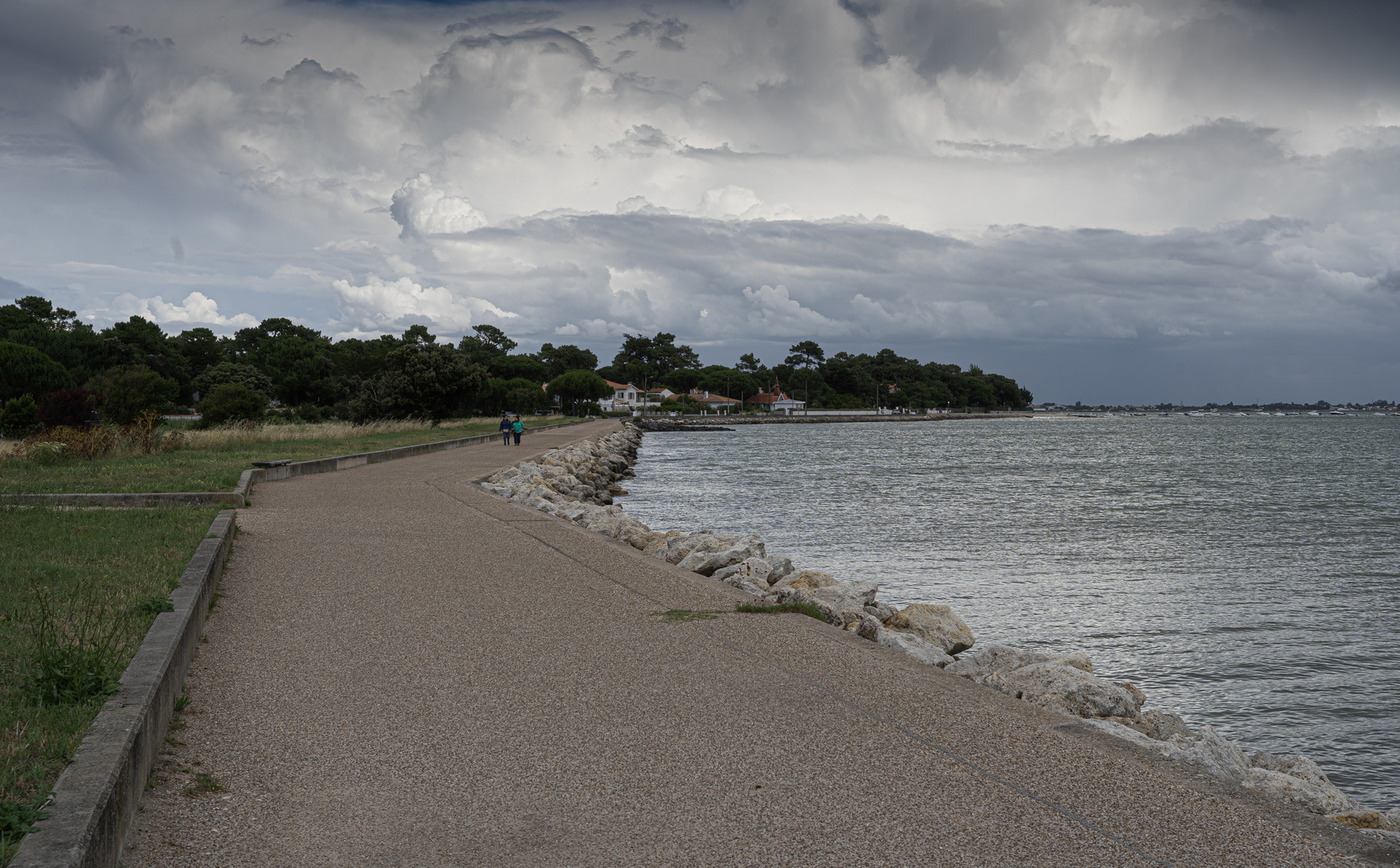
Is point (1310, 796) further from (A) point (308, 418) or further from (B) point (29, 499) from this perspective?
(A) point (308, 418)

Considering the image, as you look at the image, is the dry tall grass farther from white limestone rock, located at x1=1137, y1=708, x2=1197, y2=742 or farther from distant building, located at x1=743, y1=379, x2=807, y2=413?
distant building, located at x1=743, y1=379, x2=807, y2=413

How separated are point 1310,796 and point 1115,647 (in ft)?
23.3

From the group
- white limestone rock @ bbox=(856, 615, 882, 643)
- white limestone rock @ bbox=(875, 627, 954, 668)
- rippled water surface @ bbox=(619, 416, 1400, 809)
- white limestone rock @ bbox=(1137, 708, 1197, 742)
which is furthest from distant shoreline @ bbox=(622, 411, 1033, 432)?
white limestone rock @ bbox=(1137, 708, 1197, 742)

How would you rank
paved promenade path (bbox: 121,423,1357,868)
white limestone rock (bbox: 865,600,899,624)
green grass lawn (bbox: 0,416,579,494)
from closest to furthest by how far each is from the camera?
1. paved promenade path (bbox: 121,423,1357,868)
2. white limestone rock (bbox: 865,600,899,624)
3. green grass lawn (bbox: 0,416,579,494)

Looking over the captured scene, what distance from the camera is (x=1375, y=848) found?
370 centimetres

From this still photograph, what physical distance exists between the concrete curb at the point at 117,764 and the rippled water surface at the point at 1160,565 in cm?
827

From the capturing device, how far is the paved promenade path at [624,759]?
12.1 ft

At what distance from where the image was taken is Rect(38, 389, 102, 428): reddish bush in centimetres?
A: 2639

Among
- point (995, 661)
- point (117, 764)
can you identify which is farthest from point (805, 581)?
point (117, 764)

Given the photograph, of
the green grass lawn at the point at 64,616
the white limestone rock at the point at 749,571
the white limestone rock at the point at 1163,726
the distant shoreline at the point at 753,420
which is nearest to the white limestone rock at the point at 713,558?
the white limestone rock at the point at 749,571

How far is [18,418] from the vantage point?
31.2m

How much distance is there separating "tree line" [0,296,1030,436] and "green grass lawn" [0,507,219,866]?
20084 mm

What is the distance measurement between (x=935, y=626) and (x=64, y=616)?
24.5 ft

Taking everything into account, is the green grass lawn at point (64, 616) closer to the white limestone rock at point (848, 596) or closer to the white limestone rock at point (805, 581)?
the white limestone rock at point (848, 596)
